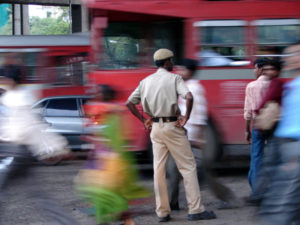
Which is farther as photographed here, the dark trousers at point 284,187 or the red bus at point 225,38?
the red bus at point 225,38

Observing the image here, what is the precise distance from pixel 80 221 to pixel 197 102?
1.96m

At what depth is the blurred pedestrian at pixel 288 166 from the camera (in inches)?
151

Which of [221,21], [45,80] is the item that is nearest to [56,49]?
[45,80]

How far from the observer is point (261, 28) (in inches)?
357

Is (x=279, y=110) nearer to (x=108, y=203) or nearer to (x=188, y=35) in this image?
(x=108, y=203)

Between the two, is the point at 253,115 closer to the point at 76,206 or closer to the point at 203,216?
the point at 203,216

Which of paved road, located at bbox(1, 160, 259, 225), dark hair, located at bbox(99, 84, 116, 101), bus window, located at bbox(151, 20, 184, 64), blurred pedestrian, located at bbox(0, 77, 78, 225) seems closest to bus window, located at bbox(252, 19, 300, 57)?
bus window, located at bbox(151, 20, 184, 64)

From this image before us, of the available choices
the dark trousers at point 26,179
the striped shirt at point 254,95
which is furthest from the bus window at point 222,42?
the dark trousers at point 26,179

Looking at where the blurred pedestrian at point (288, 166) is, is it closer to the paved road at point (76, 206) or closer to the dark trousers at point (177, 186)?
the paved road at point (76, 206)

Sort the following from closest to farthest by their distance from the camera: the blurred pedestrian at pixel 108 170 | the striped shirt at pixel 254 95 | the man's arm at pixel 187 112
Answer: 1. the blurred pedestrian at pixel 108 170
2. the man's arm at pixel 187 112
3. the striped shirt at pixel 254 95

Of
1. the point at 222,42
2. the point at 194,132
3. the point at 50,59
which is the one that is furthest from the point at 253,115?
the point at 50,59

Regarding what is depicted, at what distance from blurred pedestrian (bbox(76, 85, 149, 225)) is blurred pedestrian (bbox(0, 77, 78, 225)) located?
368 millimetres

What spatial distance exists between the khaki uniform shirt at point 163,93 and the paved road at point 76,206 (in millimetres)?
1089

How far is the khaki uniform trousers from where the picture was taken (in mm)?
6242
